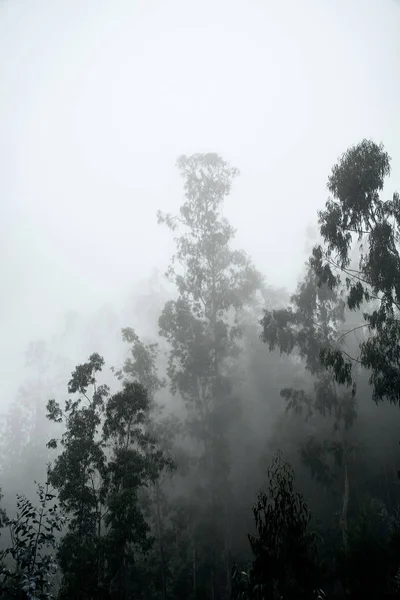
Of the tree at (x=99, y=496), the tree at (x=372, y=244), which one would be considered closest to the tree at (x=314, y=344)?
the tree at (x=372, y=244)

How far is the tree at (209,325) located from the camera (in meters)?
23.8

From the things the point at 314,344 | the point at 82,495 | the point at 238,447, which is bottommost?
the point at 82,495

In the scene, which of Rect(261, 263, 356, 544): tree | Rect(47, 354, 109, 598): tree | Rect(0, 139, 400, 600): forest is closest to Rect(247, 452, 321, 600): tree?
Rect(0, 139, 400, 600): forest

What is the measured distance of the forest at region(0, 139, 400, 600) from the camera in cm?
1135

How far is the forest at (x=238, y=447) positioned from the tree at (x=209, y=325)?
0.11m

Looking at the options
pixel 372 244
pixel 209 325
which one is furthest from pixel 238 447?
pixel 372 244

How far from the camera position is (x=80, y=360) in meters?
79.5

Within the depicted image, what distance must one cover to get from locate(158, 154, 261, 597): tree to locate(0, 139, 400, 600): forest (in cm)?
11

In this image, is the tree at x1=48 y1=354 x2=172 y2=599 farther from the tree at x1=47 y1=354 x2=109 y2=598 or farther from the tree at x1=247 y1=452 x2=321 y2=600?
the tree at x1=247 y1=452 x2=321 y2=600

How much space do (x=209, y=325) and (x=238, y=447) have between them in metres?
13.4

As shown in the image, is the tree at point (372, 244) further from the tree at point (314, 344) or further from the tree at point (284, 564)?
the tree at point (284, 564)

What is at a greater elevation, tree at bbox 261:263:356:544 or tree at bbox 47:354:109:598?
tree at bbox 261:263:356:544

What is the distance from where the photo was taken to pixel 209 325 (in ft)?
87.1

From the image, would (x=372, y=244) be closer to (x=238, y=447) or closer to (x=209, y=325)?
(x=209, y=325)
